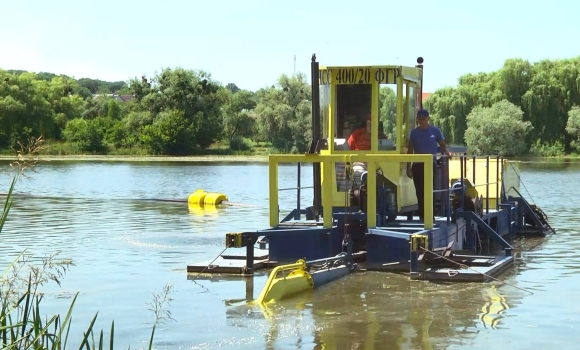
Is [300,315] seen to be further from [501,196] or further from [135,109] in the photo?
[135,109]

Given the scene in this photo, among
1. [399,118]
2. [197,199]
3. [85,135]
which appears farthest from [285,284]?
[85,135]

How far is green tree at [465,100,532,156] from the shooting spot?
69.9 metres

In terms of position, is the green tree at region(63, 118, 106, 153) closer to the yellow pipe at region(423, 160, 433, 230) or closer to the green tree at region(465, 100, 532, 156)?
the green tree at region(465, 100, 532, 156)

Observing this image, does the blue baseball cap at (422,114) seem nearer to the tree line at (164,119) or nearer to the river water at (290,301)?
the river water at (290,301)

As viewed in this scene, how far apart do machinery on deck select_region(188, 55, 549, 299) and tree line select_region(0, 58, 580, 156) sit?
5539 centimetres

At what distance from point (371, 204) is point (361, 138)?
1.39 meters

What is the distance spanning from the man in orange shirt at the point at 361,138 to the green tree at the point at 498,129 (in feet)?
183

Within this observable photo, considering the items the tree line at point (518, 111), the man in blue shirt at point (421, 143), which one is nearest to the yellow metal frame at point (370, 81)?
the man in blue shirt at point (421, 143)

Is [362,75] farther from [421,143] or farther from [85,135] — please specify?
[85,135]

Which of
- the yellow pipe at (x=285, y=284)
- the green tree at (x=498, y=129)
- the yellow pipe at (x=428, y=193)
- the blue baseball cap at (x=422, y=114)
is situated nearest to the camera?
the yellow pipe at (x=285, y=284)

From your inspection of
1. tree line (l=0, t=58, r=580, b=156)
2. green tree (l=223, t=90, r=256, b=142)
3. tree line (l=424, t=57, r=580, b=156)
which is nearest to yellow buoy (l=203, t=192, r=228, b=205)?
tree line (l=0, t=58, r=580, b=156)

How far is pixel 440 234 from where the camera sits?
551 inches

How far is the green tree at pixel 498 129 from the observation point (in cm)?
6994

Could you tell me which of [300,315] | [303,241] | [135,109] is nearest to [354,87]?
[303,241]
